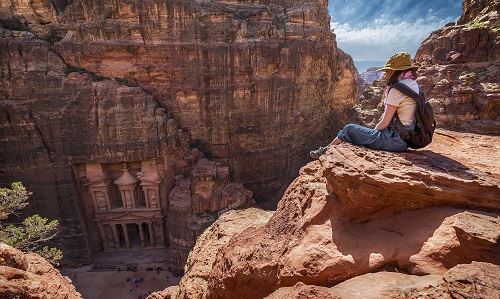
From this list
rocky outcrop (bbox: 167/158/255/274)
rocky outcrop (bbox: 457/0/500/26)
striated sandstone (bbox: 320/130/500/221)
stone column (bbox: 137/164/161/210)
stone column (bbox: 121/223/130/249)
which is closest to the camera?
striated sandstone (bbox: 320/130/500/221)

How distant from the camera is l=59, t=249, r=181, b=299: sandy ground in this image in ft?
55.9

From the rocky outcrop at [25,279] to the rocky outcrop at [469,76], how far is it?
16.4 m

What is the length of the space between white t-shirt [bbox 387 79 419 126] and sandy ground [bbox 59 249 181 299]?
17.8 m

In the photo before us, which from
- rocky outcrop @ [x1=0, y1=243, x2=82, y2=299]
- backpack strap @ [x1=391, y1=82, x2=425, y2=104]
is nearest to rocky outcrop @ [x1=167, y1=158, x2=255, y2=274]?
rocky outcrop @ [x1=0, y1=243, x2=82, y2=299]

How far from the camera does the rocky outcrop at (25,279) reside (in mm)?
4094

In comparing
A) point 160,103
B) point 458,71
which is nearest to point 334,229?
point 458,71

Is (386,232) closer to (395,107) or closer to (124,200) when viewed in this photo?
(395,107)

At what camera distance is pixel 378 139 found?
4488 mm

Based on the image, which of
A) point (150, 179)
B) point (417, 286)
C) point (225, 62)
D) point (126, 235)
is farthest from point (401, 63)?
point (126, 235)

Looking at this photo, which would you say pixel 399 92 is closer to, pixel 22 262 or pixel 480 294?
pixel 480 294

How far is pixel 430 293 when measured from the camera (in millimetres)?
2408

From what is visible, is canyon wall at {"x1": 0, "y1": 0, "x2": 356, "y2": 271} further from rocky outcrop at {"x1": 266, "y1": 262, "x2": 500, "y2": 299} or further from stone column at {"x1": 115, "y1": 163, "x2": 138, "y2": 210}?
rocky outcrop at {"x1": 266, "y1": 262, "x2": 500, "y2": 299}

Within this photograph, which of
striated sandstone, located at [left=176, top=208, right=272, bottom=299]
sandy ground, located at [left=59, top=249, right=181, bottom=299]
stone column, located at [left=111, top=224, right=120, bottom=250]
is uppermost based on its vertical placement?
striated sandstone, located at [left=176, top=208, right=272, bottom=299]

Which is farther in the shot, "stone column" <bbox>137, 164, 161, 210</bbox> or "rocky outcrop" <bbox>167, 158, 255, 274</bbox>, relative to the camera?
"stone column" <bbox>137, 164, 161, 210</bbox>
